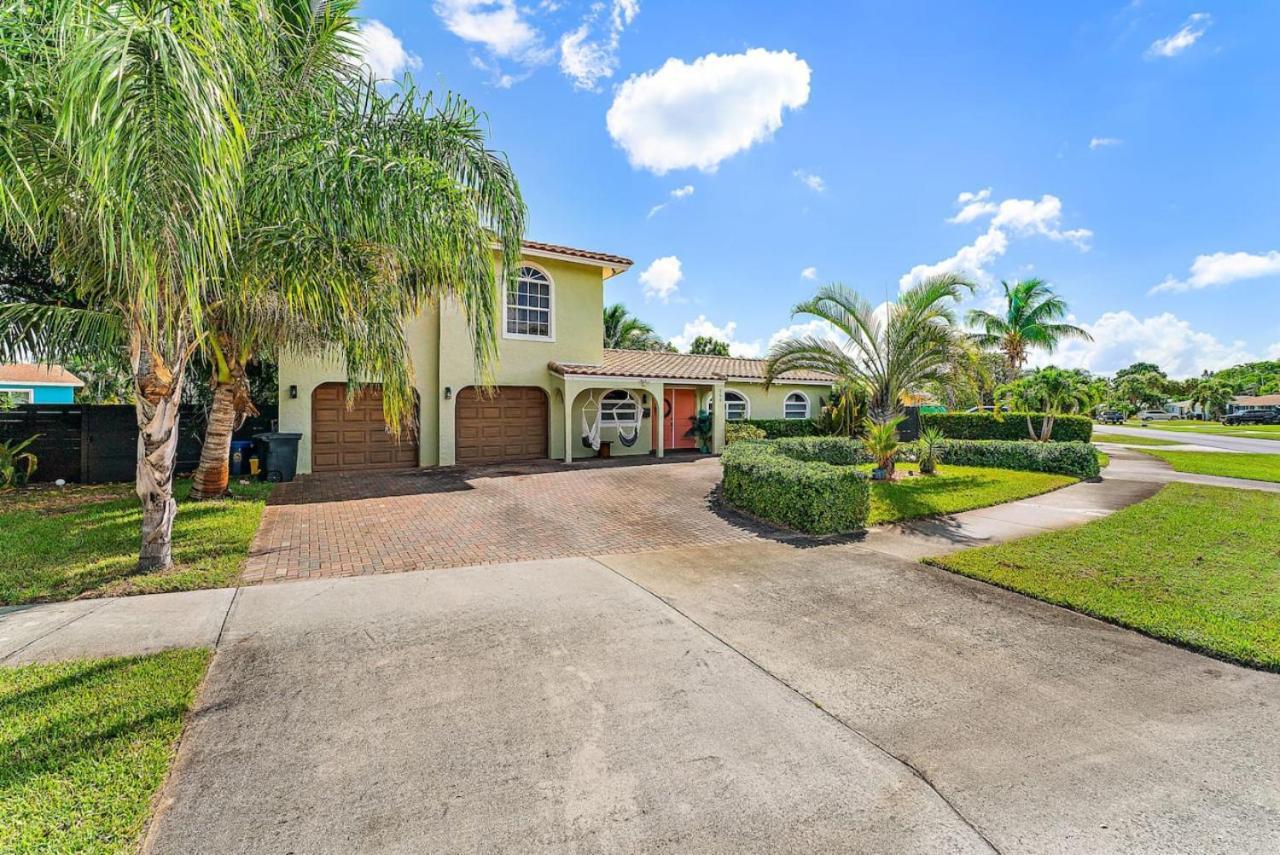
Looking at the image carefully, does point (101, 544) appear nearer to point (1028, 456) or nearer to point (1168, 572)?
point (1168, 572)

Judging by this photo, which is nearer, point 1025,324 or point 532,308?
point 532,308

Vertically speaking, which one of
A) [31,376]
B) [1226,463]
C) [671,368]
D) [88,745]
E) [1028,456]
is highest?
[31,376]

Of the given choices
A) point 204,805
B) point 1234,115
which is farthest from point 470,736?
point 1234,115

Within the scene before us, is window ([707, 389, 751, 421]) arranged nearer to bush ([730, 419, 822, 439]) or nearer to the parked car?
bush ([730, 419, 822, 439])

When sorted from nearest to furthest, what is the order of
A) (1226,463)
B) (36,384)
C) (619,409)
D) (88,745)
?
(88,745) < (1226,463) < (619,409) < (36,384)

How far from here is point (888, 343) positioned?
43.4 ft

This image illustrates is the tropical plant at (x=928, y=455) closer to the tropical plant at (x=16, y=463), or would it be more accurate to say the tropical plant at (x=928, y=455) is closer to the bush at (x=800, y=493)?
the bush at (x=800, y=493)

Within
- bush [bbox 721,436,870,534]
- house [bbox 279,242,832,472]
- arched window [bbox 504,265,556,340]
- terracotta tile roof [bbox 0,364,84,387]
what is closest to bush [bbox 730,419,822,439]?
house [bbox 279,242,832,472]

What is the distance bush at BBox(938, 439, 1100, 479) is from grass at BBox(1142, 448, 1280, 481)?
12.7 feet

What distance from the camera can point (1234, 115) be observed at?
A: 38.5 feet

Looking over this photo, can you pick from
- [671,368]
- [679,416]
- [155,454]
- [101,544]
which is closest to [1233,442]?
[679,416]

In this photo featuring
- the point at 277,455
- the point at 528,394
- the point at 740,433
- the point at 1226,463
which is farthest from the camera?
the point at 740,433

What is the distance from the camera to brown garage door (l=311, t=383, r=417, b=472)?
14.2m

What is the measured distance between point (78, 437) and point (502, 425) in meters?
9.34
